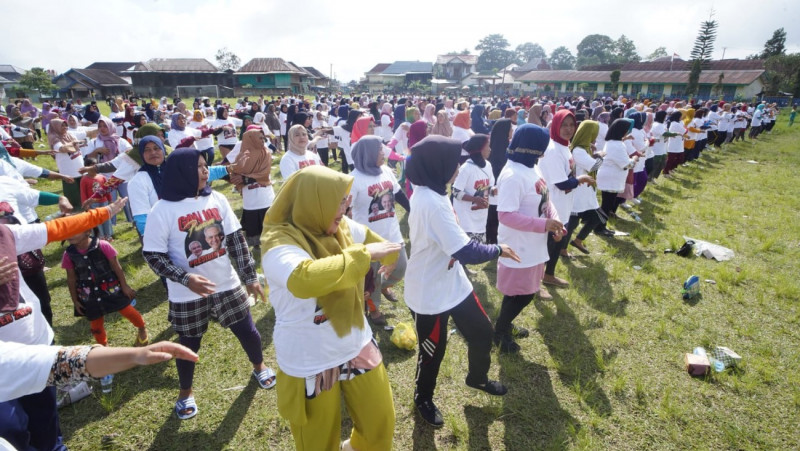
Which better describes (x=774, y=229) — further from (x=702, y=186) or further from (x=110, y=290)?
(x=110, y=290)

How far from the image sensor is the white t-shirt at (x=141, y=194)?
3.84 m

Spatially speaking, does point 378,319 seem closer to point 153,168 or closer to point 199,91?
point 153,168

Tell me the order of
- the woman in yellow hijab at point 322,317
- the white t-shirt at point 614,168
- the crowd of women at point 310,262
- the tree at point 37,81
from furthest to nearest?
the tree at point 37,81 < the white t-shirt at point 614,168 < the crowd of women at point 310,262 < the woman in yellow hijab at point 322,317

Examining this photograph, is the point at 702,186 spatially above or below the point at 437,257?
below

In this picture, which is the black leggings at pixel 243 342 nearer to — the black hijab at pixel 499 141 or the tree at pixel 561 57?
the black hijab at pixel 499 141

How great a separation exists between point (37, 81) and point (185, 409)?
68.8 metres

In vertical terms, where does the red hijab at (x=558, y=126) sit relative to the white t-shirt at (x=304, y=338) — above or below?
above

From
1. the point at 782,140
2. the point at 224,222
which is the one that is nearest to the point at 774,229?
the point at 224,222

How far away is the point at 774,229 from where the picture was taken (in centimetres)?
748

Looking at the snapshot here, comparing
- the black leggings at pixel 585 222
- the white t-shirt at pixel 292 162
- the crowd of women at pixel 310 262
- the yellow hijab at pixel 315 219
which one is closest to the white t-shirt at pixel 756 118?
the black leggings at pixel 585 222

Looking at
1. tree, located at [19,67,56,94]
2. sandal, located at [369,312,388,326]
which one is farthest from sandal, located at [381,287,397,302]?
tree, located at [19,67,56,94]

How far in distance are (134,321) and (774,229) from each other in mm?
10645

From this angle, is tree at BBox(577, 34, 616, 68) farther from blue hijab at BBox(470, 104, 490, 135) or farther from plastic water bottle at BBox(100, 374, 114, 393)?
plastic water bottle at BBox(100, 374, 114, 393)

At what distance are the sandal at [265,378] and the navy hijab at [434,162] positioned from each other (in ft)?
7.52
